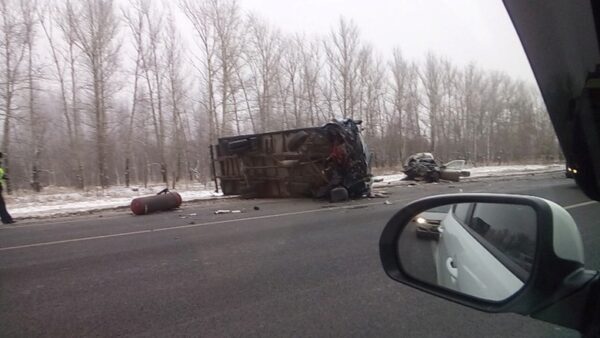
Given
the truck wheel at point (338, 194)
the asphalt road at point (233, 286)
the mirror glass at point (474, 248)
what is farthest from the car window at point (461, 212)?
the truck wheel at point (338, 194)

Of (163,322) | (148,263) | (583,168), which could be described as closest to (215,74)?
(148,263)

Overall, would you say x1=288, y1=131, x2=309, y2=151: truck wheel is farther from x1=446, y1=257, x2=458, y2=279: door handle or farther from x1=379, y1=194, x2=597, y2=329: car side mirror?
x1=446, y1=257, x2=458, y2=279: door handle

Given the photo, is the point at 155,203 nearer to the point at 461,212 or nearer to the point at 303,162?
the point at 303,162

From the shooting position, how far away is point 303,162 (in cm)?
1347

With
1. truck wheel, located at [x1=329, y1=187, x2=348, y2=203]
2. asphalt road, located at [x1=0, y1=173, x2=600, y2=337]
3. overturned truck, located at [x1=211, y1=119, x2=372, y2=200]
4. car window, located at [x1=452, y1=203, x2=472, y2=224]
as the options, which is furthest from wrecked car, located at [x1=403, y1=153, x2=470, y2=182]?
car window, located at [x1=452, y1=203, x2=472, y2=224]

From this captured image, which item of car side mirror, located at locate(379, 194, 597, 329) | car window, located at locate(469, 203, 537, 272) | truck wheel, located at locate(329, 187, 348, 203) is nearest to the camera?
car side mirror, located at locate(379, 194, 597, 329)

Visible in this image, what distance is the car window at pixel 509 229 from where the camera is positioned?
4.68 feet

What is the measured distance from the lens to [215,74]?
98.7ft

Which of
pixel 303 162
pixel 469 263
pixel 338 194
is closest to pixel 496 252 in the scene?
pixel 469 263

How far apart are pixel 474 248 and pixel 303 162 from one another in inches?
453

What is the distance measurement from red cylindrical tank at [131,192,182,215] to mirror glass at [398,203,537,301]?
10.9m

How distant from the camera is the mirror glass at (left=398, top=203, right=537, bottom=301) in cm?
151

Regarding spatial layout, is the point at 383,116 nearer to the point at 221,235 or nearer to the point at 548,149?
the point at 221,235

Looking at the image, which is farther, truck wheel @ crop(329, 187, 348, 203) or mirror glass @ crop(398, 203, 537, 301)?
truck wheel @ crop(329, 187, 348, 203)
